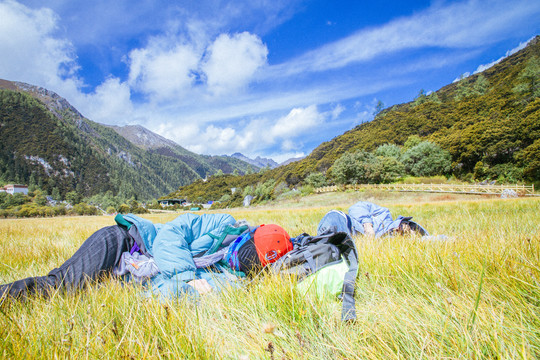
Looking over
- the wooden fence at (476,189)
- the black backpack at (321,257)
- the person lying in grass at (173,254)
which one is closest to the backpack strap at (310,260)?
the black backpack at (321,257)

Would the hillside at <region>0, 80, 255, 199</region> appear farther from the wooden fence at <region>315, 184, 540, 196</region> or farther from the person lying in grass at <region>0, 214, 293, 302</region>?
the person lying in grass at <region>0, 214, 293, 302</region>

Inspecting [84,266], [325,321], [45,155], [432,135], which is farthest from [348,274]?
[45,155]

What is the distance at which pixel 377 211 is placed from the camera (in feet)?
16.9

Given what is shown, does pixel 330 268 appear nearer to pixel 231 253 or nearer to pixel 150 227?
pixel 231 253

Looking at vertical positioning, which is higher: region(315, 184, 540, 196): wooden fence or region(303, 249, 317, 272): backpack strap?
region(303, 249, 317, 272): backpack strap

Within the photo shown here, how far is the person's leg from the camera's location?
2.02 metres

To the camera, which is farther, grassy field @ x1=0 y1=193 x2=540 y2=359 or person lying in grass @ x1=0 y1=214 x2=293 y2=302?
person lying in grass @ x1=0 y1=214 x2=293 y2=302

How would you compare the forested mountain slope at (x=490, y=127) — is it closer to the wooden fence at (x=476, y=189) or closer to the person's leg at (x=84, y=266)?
the wooden fence at (x=476, y=189)

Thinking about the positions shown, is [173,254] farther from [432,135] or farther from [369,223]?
[432,135]

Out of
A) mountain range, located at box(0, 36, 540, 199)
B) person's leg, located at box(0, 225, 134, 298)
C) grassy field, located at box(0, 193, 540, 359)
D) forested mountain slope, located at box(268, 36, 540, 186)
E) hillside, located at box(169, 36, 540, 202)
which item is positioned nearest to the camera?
grassy field, located at box(0, 193, 540, 359)

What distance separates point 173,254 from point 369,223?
3.91 metres

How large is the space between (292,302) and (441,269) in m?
1.30

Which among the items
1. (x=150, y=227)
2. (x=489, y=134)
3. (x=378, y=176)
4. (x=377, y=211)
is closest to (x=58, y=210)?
(x=150, y=227)

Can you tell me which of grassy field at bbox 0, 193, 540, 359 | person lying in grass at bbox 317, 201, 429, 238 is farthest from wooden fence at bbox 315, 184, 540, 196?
grassy field at bbox 0, 193, 540, 359
